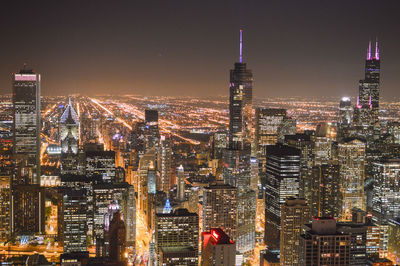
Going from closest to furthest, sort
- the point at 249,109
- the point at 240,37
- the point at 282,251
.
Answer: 1. the point at 282,251
2. the point at 240,37
3. the point at 249,109

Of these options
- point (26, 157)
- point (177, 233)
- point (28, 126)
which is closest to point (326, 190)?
point (177, 233)

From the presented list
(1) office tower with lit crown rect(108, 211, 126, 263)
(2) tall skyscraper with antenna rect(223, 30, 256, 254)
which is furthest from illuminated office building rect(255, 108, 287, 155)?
(1) office tower with lit crown rect(108, 211, 126, 263)

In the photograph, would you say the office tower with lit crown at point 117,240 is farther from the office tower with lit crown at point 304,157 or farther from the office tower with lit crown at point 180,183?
the office tower with lit crown at point 304,157

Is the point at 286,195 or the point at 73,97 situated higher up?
the point at 73,97

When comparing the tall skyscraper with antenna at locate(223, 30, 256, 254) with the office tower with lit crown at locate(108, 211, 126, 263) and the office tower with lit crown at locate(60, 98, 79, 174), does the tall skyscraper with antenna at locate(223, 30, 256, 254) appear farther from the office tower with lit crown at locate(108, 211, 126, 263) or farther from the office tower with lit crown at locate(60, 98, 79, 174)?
the office tower with lit crown at locate(60, 98, 79, 174)

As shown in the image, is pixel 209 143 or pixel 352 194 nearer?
pixel 352 194

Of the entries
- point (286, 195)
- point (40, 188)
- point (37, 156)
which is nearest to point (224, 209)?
point (286, 195)

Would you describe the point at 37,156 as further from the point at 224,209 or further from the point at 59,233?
the point at 224,209
